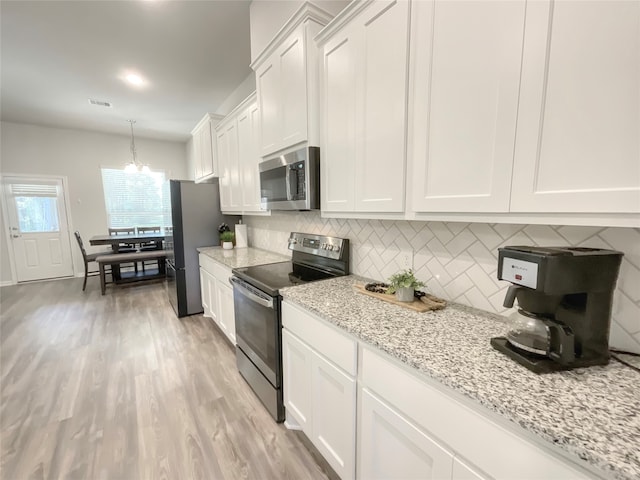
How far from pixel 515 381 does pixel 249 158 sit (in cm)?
255

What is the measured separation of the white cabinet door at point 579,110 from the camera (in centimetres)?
65

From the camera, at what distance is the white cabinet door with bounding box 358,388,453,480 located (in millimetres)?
817

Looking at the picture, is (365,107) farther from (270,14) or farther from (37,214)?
(37,214)

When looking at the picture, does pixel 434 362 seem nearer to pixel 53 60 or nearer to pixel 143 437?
pixel 143 437

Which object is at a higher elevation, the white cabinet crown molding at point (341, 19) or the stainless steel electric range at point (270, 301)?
the white cabinet crown molding at point (341, 19)

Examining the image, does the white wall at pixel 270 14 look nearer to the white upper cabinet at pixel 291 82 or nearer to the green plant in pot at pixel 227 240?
the white upper cabinet at pixel 291 82

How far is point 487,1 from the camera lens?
0.87m

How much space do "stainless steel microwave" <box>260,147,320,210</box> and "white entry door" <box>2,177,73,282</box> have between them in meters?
5.73

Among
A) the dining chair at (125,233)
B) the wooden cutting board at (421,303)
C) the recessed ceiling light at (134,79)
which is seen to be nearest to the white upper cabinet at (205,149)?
the recessed ceiling light at (134,79)

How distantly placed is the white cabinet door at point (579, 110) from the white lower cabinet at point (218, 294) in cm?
217

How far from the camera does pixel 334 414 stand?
4.05 ft

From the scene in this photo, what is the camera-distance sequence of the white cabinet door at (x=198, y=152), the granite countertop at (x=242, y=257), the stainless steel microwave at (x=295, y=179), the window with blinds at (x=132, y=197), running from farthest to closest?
the window with blinds at (x=132, y=197), the white cabinet door at (x=198, y=152), the granite countertop at (x=242, y=257), the stainless steel microwave at (x=295, y=179)

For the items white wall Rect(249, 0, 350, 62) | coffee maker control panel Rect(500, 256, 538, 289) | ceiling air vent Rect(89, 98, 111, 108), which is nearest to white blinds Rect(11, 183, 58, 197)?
ceiling air vent Rect(89, 98, 111, 108)

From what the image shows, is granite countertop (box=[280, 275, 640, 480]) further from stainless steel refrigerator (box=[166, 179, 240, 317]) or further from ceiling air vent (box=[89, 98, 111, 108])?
ceiling air vent (box=[89, 98, 111, 108])
